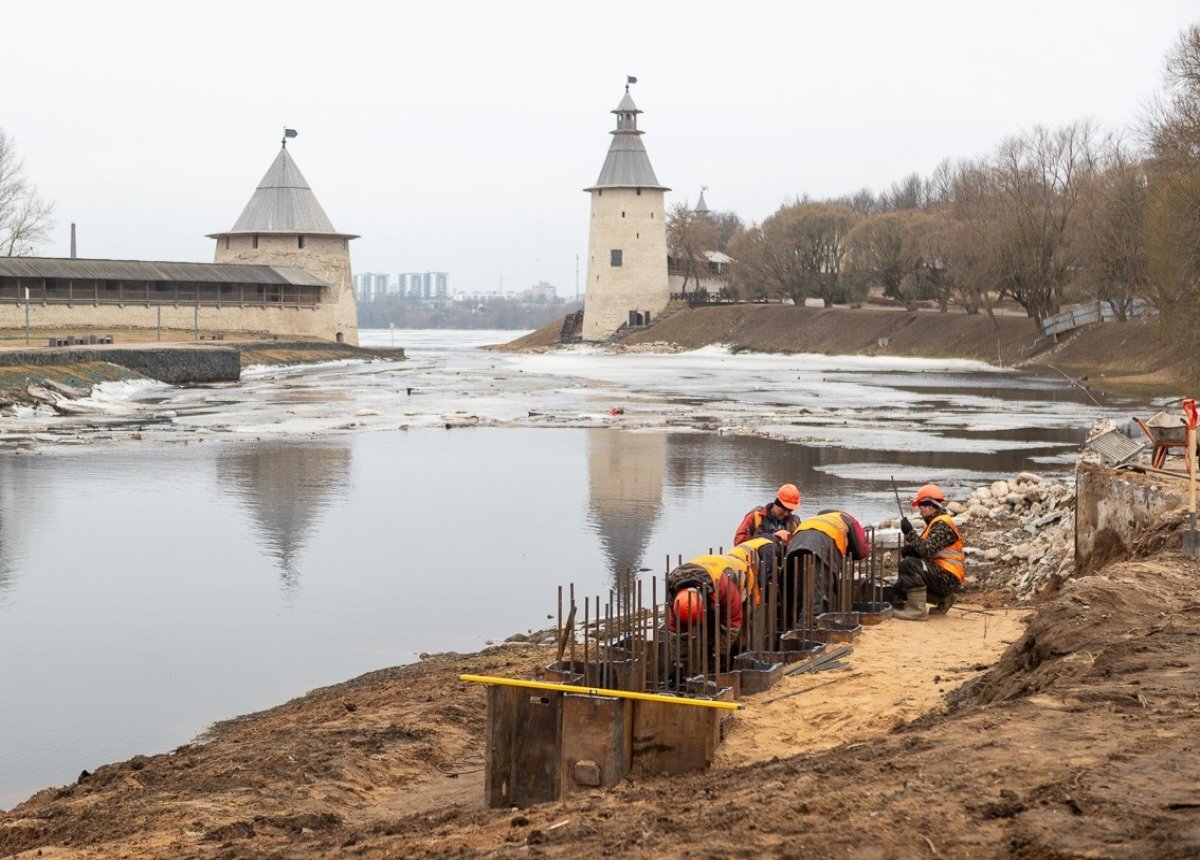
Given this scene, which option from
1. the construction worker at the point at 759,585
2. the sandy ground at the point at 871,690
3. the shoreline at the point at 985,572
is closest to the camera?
the sandy ground at the point at 871,690

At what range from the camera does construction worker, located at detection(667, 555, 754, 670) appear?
307 inches

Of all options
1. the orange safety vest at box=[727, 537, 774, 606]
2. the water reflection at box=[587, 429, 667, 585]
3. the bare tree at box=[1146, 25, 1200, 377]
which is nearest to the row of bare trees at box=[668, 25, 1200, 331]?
the bare tree at box=[1146, 25, 1200, 377]

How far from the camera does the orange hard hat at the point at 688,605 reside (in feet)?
25.6

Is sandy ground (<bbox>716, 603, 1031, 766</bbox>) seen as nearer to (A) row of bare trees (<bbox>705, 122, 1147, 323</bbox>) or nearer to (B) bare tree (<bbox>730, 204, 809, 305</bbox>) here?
(A) row of bare trees (<bbox>705, 122, 1147, 323</bbox>)

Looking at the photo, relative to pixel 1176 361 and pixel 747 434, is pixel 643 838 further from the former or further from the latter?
pixel 1176 361

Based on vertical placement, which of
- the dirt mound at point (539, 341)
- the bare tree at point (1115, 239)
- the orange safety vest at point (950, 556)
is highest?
the bare tree at point (1115, 239)

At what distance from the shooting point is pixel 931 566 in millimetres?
9898

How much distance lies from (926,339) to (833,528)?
55185 millimetres

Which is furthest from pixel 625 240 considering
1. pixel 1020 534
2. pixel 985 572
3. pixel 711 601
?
pixel 711 601

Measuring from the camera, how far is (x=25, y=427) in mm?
28141

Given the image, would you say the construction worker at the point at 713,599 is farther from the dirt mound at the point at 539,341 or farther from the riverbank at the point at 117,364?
the dirt mound at the point at 539,341

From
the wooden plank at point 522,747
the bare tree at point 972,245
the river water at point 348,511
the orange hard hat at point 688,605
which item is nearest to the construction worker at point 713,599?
the orange hard hat at point 688,605

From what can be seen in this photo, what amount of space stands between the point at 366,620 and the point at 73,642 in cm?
219

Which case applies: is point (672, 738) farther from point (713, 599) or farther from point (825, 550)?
point (825, 550)
